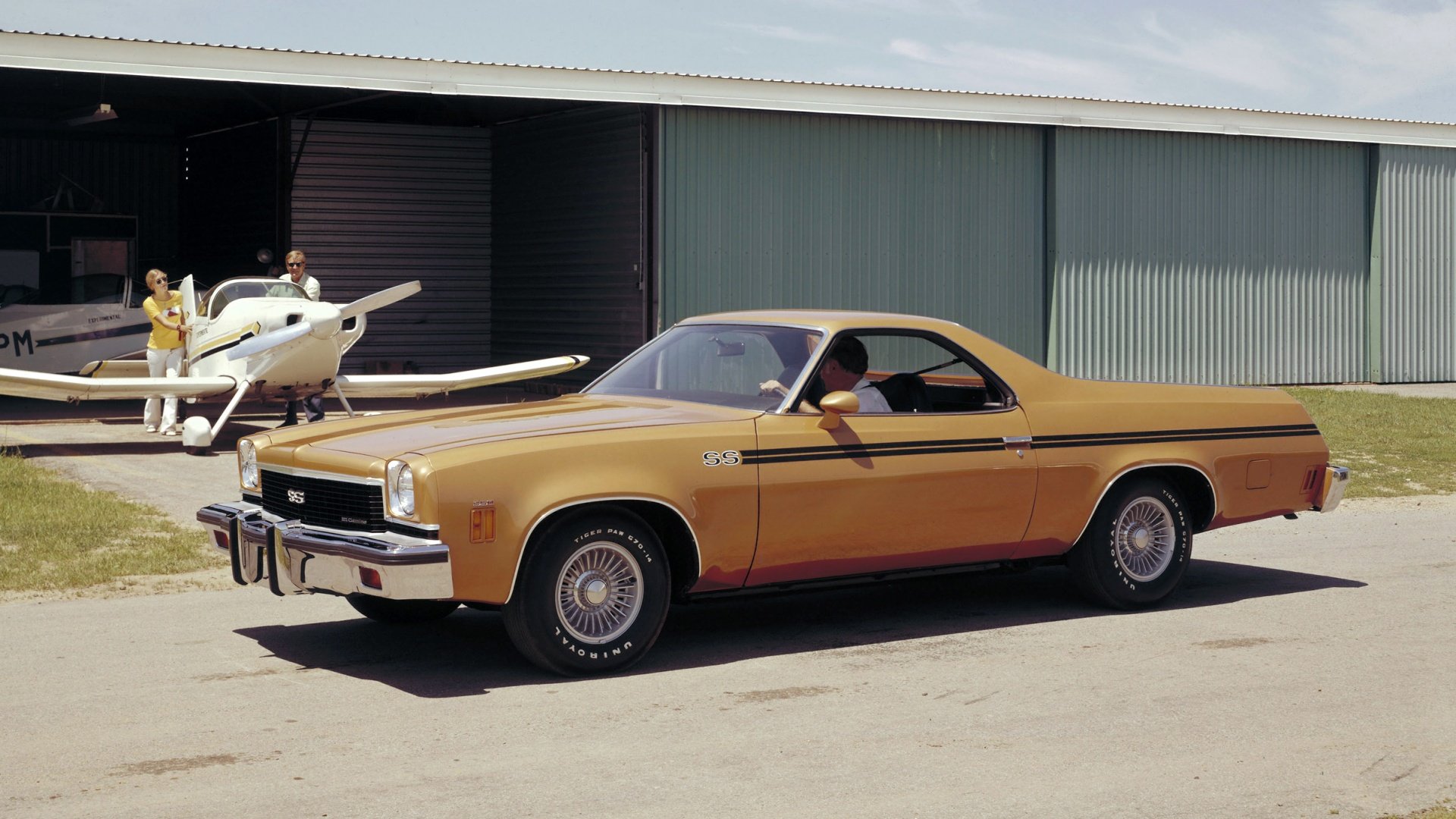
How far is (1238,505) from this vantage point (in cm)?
841

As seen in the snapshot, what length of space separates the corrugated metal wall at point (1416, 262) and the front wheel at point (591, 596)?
23968mm

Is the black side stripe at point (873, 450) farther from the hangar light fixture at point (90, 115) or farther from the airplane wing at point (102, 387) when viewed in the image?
the hangar light fixture at point (90, 115)

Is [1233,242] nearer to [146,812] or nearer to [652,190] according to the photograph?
[652,190]

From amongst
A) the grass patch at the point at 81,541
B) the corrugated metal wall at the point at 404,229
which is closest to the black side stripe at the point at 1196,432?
the grass patch at the point at 81,541

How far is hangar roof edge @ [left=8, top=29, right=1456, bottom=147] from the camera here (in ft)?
58.7

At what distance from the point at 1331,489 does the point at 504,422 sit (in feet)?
15.2

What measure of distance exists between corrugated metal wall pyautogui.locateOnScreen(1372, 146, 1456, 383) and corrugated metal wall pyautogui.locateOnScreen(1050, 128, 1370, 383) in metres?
0.42

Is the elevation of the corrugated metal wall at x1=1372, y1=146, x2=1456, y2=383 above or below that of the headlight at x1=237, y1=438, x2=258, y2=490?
above

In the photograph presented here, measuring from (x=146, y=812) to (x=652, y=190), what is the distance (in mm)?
17746

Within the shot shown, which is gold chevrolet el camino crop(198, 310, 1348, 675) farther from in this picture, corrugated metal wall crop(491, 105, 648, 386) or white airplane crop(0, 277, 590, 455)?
corrugated metal wall crop(491, 105, 648, 386)

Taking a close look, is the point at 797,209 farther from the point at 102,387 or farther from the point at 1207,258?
the point at 102,387

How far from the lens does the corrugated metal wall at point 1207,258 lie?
82.1 feet

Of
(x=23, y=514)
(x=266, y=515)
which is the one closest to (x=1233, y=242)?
(x=23, y=514)

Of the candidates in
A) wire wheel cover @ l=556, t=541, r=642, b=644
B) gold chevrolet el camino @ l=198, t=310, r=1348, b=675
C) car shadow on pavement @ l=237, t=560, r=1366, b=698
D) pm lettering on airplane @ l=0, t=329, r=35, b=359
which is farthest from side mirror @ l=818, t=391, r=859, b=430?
pm lettering on airplane @ l=0, t=329, r=35, b=359
